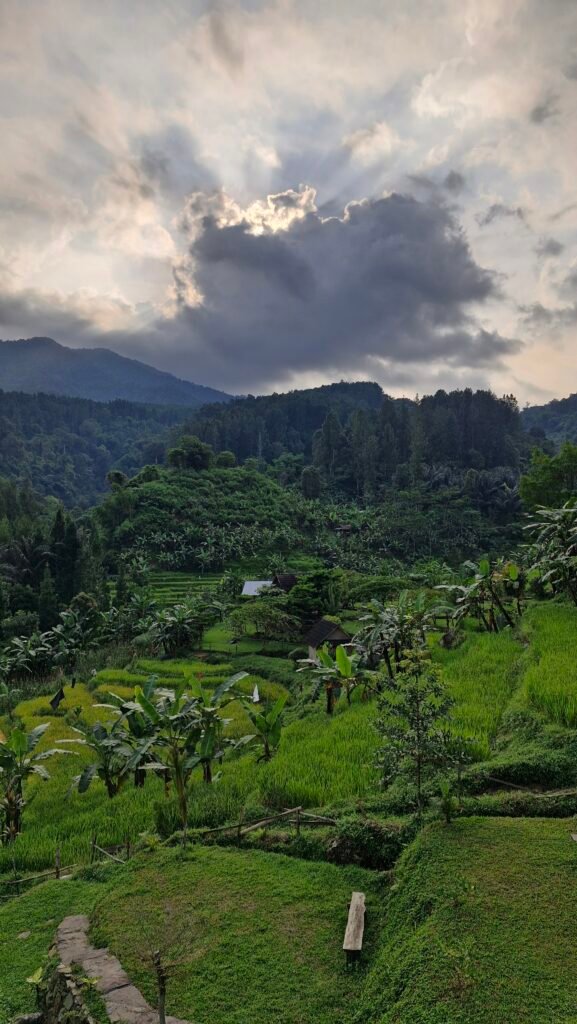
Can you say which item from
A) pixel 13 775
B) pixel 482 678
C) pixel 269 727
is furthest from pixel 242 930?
pixel 482 678

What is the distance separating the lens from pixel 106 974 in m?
4.96

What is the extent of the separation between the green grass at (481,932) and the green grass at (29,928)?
3.57 metres

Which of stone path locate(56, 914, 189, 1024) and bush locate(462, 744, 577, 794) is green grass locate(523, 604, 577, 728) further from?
stone path locate(56, 914, 189, 1024)

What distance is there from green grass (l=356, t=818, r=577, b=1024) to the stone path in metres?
1.82

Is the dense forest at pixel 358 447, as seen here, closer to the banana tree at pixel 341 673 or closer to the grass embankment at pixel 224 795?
the banana tree at pixel 341 673

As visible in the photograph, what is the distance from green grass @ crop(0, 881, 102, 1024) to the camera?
537cm

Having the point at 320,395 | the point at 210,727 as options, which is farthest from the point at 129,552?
the point at 320,395

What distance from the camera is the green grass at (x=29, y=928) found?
17.6 feet

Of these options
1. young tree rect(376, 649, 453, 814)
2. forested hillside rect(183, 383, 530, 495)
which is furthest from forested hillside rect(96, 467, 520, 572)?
young tree rect(376, 649, 453, 814)

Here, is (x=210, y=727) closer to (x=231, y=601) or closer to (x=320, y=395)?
(x=231, y=601)

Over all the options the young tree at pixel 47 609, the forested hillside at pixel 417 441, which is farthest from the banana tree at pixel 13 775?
the forested hillside at pixel 417 441

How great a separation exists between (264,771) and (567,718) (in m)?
5.10

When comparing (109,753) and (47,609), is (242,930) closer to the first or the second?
(109,753)

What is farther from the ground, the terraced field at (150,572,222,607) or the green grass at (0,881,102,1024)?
the green grass at (0,881,102,1024)
